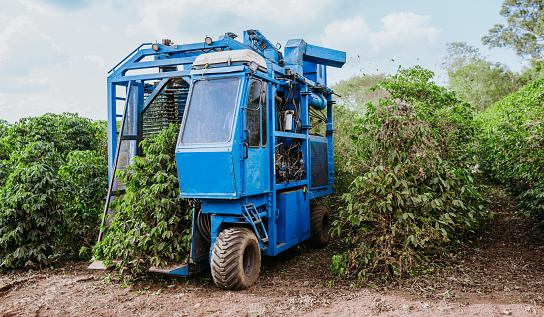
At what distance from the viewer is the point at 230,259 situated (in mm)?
5188

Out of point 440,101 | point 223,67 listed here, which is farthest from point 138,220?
point 440,101

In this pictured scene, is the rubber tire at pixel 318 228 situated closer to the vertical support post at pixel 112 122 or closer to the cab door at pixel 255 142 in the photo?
the cab door at pixel 255 142

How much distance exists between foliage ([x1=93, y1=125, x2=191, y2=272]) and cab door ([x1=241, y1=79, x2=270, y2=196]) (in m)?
1.06

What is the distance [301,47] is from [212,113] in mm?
3340

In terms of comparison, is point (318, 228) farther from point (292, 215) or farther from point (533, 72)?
point (533, 72)

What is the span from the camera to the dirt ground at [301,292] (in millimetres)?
4566

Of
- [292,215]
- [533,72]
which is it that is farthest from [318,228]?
[533,72]

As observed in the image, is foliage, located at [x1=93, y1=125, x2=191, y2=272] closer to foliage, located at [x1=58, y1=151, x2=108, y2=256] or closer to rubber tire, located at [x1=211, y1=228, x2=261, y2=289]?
rubber tire, located at [x1=211, y1=228, x2=261, y2=289]

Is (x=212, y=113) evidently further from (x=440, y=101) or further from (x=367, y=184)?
(x=440, y=101)

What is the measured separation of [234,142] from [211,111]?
62 centimetres

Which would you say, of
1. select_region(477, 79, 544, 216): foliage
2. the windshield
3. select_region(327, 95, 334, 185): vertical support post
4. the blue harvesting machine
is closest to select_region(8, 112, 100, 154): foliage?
the blue harvesting machine

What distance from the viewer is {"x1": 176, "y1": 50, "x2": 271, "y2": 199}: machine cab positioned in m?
5.38

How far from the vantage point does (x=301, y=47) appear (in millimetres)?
8266

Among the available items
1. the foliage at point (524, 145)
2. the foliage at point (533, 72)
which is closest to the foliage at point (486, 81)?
the foliage at point (533, 72)
